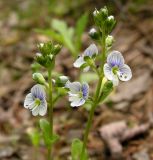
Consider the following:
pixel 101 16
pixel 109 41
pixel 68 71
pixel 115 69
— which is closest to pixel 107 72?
pixel 115 69

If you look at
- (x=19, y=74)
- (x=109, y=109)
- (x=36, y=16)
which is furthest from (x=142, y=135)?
(x=36, y=16)

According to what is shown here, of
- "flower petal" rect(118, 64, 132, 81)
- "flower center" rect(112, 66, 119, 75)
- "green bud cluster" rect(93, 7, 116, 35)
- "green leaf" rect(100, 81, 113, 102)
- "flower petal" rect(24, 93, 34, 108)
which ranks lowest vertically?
"flower petal" rect(24, 93, 34, 108)

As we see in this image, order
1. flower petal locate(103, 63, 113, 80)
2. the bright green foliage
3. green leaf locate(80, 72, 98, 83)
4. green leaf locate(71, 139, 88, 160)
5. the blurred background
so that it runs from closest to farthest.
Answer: flower petal locate(103, 63, 113, 80) → the bright green foliage → green leaf locate(71, 139, 88, 160) → the blurred background → green leaf locate(80, 72, 98, 83)

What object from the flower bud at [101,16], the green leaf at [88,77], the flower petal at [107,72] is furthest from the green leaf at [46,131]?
the green leaf at [88,77]

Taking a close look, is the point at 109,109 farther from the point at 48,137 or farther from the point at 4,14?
the point at 4,14

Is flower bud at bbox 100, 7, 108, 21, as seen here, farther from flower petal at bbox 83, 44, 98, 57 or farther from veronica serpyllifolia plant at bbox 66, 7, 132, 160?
flower petal at bbox 83, 44, 98, 57

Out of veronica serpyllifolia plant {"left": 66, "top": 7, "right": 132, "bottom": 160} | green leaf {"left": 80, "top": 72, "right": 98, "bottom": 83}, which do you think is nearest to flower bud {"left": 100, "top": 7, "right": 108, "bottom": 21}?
veronica serpyllifolia plant {"left": 66, "top": 7, "right": 132, "bottom": 160}
